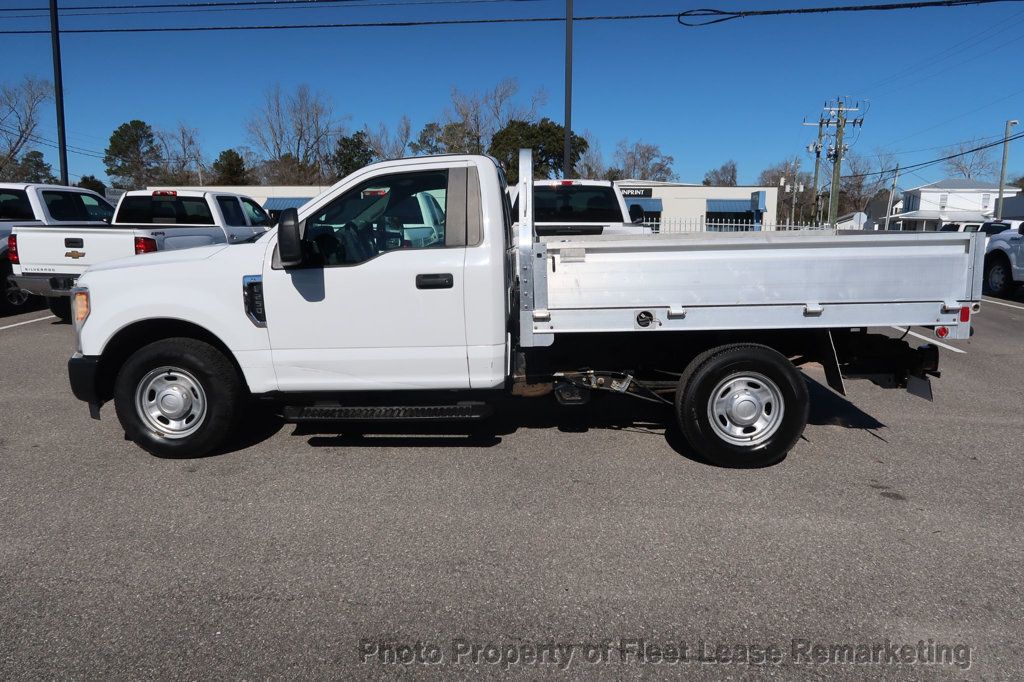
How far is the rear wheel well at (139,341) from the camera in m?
5.21

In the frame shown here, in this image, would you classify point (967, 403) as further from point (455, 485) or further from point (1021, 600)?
point (455, 485)

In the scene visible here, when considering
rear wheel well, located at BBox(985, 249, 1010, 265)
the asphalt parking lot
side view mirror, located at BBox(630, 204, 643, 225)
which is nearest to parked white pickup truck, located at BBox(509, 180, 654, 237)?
side view mirror, located at BBox(630, 204, 643, 225)

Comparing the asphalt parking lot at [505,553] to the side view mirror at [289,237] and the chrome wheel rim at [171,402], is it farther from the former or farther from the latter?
the side view mirror at [289,237]

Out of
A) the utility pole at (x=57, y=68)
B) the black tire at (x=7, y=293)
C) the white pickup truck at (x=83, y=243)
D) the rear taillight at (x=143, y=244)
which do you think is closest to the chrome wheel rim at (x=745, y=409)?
the white pickup truck at (x=83, y=243)

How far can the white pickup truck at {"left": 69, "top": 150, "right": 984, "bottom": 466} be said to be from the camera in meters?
4.72

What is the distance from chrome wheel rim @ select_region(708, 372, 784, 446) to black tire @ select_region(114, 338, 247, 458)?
3.29 m

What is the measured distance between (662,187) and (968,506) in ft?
128

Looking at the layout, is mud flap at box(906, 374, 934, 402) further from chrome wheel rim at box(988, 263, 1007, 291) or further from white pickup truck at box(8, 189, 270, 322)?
chrome wheel rim at box(988, 263, 1007, 291)

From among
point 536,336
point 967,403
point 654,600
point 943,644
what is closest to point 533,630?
point 654,600

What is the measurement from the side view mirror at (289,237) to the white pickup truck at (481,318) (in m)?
0.01

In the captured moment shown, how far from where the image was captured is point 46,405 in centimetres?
685

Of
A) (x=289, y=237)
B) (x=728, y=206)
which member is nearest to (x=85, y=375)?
(x=289, y=237)

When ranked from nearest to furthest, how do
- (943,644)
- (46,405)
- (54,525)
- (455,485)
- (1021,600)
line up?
(943,644)
(1021,600)
(54,525)
(455,485)
(46,405)

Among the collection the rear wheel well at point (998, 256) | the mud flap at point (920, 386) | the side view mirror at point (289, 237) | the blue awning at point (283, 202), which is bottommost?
the mud flap at point (920, 386)
